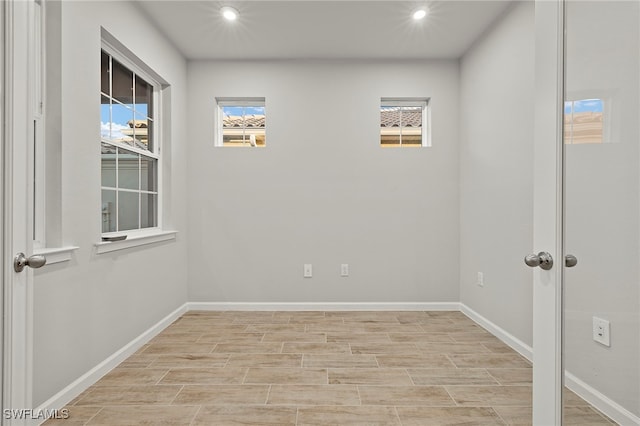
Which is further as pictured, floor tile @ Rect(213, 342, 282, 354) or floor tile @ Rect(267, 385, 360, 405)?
floor tile @ Rect(213, 342, 282, 354)

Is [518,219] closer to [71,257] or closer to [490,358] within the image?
[490,358]

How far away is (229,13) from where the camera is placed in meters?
2.99

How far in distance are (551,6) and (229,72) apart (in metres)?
3.27

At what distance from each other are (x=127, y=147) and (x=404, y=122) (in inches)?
107

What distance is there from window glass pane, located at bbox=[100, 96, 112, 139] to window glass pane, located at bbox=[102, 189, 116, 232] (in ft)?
1.33

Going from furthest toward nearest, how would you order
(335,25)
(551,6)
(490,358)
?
1. (335,25)
2. (490,358)
3. (551,6)

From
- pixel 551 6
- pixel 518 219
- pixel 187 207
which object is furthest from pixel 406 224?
pixel 551 6

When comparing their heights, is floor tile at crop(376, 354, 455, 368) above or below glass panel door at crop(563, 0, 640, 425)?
below

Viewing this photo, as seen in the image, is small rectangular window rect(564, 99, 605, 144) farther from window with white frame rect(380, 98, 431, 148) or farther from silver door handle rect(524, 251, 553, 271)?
window with white frame rect(380, 98, 431, 148)

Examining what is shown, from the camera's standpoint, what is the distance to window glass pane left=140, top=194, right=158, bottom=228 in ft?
10.4

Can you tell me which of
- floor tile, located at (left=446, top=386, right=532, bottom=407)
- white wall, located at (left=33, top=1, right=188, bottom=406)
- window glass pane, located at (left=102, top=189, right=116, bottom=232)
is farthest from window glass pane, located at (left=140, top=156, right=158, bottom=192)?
floor tile, located at (left=446, top=386, right=532, bottom=407)

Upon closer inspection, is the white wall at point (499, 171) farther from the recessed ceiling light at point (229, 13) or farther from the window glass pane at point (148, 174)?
the window glass pane at point (148, 174)

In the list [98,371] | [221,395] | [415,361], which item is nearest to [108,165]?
[98,371]

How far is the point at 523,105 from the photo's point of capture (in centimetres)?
Answer: 271
